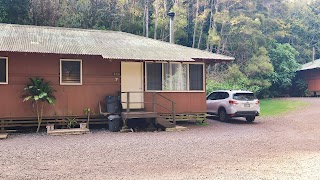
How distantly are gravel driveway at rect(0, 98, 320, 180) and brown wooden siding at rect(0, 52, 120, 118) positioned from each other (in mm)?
1288

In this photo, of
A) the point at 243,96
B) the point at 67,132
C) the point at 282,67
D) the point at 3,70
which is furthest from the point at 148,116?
the point at 282,67

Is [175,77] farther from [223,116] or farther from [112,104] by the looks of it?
[223,116]

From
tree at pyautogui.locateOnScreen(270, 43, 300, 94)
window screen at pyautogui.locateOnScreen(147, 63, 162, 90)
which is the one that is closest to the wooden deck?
window screen at pyautogui.locateOnScreen(147, 63, 162, 90)

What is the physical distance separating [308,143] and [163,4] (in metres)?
22.1

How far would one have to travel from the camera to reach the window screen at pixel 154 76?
43.9ft

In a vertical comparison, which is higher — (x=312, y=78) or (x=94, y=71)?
(x=312, y=78)

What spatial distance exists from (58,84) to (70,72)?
65 centimetres

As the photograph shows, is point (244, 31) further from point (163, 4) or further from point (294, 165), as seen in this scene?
point (294, 165)

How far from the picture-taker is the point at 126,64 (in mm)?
13242

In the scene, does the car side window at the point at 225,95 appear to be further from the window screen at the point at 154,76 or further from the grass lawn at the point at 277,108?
the grass lawn at the point at 277,108

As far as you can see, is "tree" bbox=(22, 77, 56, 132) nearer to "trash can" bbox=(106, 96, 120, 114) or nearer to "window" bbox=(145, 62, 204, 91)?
"trash can" bbox=(106, 96, 120, 114)

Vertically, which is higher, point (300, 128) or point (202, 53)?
point (202, 53)

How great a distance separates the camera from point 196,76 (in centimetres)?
1403

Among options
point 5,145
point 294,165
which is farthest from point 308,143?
point 5,145
